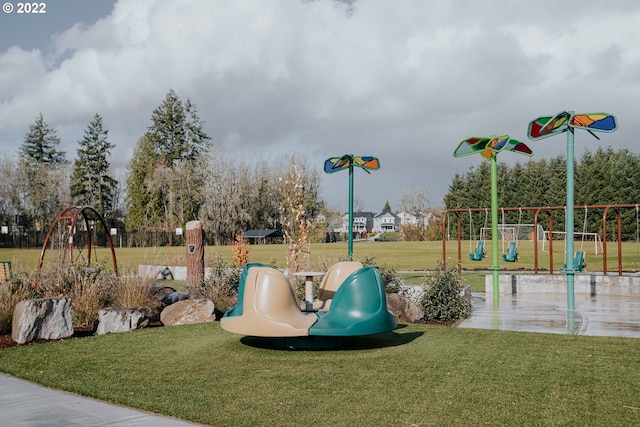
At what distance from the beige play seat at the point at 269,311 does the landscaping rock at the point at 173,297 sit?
4.38 m

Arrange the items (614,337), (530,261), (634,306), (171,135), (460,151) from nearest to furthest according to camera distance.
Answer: (614,337)
(634,306)
(460,151)
(530,261)
(171,135)

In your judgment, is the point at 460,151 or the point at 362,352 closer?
the point at 362,352

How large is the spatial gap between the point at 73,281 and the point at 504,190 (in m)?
40.9

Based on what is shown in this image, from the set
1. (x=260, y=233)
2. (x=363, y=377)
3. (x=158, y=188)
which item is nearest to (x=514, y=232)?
(x=363, y=377)

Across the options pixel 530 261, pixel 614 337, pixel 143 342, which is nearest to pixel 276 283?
pixel 143 342

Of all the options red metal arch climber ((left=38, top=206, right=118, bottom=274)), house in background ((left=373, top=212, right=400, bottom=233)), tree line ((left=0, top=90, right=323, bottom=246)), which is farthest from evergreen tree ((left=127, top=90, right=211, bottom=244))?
house in background ((left=373, top=212, right=400, bottom=233))

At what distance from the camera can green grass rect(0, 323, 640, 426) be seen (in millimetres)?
4652

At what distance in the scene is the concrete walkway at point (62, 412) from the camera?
176 inches

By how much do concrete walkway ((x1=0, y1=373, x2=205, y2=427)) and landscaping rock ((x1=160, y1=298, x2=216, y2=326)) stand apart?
433 centimetres

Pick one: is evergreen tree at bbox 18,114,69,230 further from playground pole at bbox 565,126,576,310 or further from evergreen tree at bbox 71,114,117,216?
playground pole at bbox 565,126,576,310

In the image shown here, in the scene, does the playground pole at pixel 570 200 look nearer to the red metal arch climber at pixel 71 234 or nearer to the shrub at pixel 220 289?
the shrub at pixel 220 289

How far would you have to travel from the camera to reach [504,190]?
46.6 meters

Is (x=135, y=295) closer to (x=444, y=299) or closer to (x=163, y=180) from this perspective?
(x=444, y=299)

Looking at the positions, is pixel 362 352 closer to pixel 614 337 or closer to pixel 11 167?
pixel 614 337
